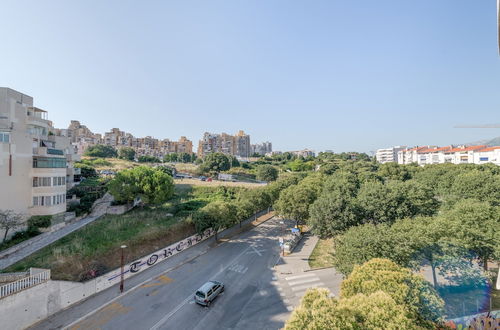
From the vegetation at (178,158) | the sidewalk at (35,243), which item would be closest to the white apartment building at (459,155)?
the vegetation at (178,158)

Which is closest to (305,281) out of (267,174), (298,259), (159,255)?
(298,259)

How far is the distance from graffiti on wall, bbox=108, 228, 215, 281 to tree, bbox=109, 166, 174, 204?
9.86 m

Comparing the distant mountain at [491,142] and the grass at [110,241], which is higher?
the distant mountain at [491,142]

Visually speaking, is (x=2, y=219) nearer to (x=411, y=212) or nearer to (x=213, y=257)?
(x=213, y=257)

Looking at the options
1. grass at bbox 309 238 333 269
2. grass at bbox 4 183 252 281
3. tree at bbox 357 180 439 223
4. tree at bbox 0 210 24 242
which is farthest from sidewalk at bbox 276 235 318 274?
tree at bbox 0 210 24 242

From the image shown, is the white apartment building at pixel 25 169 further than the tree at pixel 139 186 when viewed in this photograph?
No

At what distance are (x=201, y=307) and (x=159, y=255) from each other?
27.6 ft

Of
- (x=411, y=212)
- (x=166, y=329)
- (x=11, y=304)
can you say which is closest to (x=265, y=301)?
(x=166, y=329)

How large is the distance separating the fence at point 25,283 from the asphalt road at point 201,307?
260 centimetres

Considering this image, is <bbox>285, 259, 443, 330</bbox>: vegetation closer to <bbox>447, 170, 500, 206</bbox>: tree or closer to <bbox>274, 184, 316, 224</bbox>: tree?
<bbox>274, 184, 316, 224</bbox>: tree

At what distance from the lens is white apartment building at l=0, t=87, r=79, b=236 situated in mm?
22312

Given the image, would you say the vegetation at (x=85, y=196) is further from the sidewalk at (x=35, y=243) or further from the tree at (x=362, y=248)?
the tree at (x=362, y=248)

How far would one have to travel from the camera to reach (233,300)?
1648 cm

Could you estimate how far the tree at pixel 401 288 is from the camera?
31.7ft
